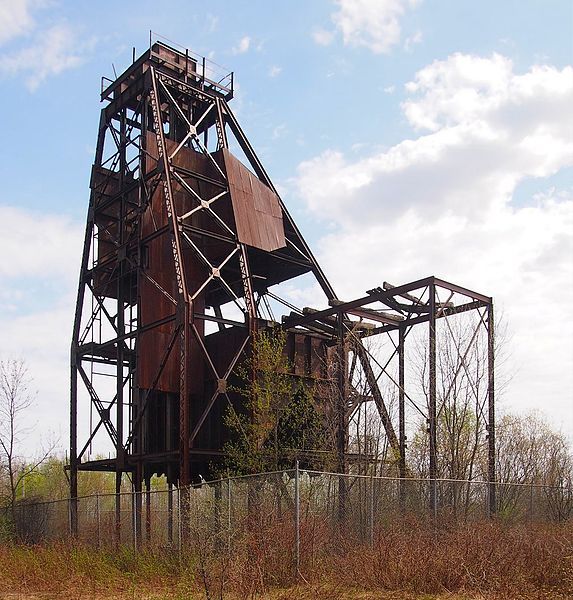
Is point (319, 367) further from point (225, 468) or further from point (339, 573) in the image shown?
point (339, 573)

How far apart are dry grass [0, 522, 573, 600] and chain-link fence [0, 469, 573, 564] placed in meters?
0.22

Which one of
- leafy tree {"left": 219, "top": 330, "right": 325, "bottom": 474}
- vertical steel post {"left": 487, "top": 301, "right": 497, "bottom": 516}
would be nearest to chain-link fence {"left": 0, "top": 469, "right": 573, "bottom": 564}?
vertical steel post {"left": 487, "top": 301, "right": 497, "bottom": 516}

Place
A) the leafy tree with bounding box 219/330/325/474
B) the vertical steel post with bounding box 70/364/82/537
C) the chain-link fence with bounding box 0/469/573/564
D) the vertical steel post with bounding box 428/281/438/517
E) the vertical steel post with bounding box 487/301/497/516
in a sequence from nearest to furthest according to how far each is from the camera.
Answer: the chain-link fence with bounding box 0/469/573/564 → the vertical steel post with bounding box 428/281/438/517 → the vertical steel post with bounding box 487/301/497/516 → the leafy tree with bounding box 219/330/325/474 → the vertical steel post with bounding box 70/364/82/537

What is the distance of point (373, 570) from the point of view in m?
15.5

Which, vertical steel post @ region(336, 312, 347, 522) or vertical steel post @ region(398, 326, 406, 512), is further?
vertical steel post @ region(336, 312, 347, 522)

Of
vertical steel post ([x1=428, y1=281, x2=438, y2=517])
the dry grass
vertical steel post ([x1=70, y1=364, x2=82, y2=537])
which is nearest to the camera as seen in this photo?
the dry grass

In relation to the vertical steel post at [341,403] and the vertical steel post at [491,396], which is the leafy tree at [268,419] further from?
the vertical steel post at [491,396]

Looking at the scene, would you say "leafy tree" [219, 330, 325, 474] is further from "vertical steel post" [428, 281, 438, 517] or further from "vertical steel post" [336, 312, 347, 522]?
"vertical steel post" [428, 281, 438, 517]

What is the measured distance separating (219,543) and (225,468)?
10.1 m

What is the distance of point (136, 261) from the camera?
96.9 ft

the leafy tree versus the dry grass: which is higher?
the leafy tree

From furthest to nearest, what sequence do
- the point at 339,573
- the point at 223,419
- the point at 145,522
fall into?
the point at 223,419 → the point at 145,522 → the point at 339,573

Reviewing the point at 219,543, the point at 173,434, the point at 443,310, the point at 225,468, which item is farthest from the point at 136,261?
the point at 219,543

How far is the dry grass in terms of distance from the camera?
1438 cm
